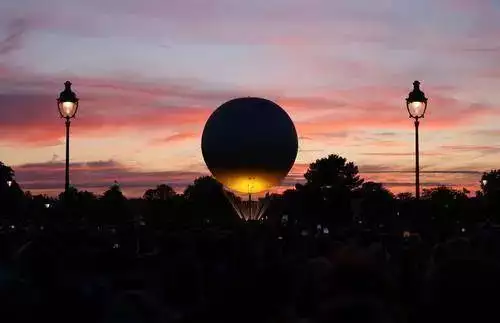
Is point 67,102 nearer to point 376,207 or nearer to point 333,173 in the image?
point 376,207

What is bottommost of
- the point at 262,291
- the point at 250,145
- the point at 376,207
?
the point at 262,291

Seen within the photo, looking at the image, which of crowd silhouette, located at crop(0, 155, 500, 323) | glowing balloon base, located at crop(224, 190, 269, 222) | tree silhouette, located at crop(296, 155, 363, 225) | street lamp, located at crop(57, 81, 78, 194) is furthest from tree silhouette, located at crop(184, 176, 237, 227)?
crowd silhouette, located at crop(0, 155, 500, 323)

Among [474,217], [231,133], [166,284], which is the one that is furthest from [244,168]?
[166,284]

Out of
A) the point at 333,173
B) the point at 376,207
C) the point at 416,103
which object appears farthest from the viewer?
the point at 333,173

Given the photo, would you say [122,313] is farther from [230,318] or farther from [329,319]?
[329,319]

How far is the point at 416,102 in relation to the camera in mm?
24844

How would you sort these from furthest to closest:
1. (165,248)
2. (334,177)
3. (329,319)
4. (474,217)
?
(334,177) → (474,217) → (165,248) → (329,319)

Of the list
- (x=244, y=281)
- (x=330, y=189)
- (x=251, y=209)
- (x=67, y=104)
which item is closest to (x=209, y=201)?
(x=330, y=189)

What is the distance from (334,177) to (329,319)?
142600 mm

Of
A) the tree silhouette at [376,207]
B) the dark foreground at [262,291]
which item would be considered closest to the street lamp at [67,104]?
the dark foreground at [262,291]

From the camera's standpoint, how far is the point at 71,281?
282 inches

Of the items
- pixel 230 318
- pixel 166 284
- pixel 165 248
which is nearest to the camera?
pixel 230 318

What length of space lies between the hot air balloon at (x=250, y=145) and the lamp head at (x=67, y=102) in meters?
39.7

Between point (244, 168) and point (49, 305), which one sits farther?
point (244, 168)
